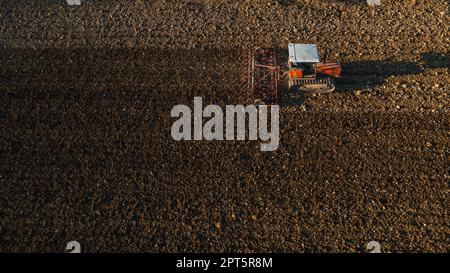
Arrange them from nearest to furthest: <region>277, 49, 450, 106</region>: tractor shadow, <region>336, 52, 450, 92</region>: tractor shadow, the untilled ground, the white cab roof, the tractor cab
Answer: the untilled ground < the white cab roof < the tractor cab < <region>277, 49, 450, 106</region>: tractor shadow < <region>336, 52, 450, 92</region>: tractor shadow

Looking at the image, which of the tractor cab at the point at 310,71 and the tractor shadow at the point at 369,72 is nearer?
the tractor cab at the point at 310,71

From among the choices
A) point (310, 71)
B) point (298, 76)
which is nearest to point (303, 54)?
point (310, 71)

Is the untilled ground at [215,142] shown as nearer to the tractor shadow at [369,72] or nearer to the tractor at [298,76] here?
the tractor shadow at [369,72]

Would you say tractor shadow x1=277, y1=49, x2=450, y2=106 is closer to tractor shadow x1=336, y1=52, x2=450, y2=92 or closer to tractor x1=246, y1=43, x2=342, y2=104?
tractor shadow x1=336, y1=52, x2=450, y2=92

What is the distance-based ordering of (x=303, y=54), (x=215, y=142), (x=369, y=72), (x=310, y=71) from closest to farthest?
(x=215, y=142) < (x=303, y=54) < (x=310, y=71) < (x=369, y=72)

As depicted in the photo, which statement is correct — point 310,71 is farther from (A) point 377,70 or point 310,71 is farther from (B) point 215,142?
(B) point 215,142

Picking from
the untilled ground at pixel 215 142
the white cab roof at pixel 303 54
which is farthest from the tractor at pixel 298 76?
the untilled ground at pixel 215 142

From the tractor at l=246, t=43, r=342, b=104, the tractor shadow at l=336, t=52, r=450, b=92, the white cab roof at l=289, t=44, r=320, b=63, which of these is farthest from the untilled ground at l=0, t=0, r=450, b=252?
the white cab roof at l=289, t=44, r=320, b=63

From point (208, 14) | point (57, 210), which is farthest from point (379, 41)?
point (57, 210)
